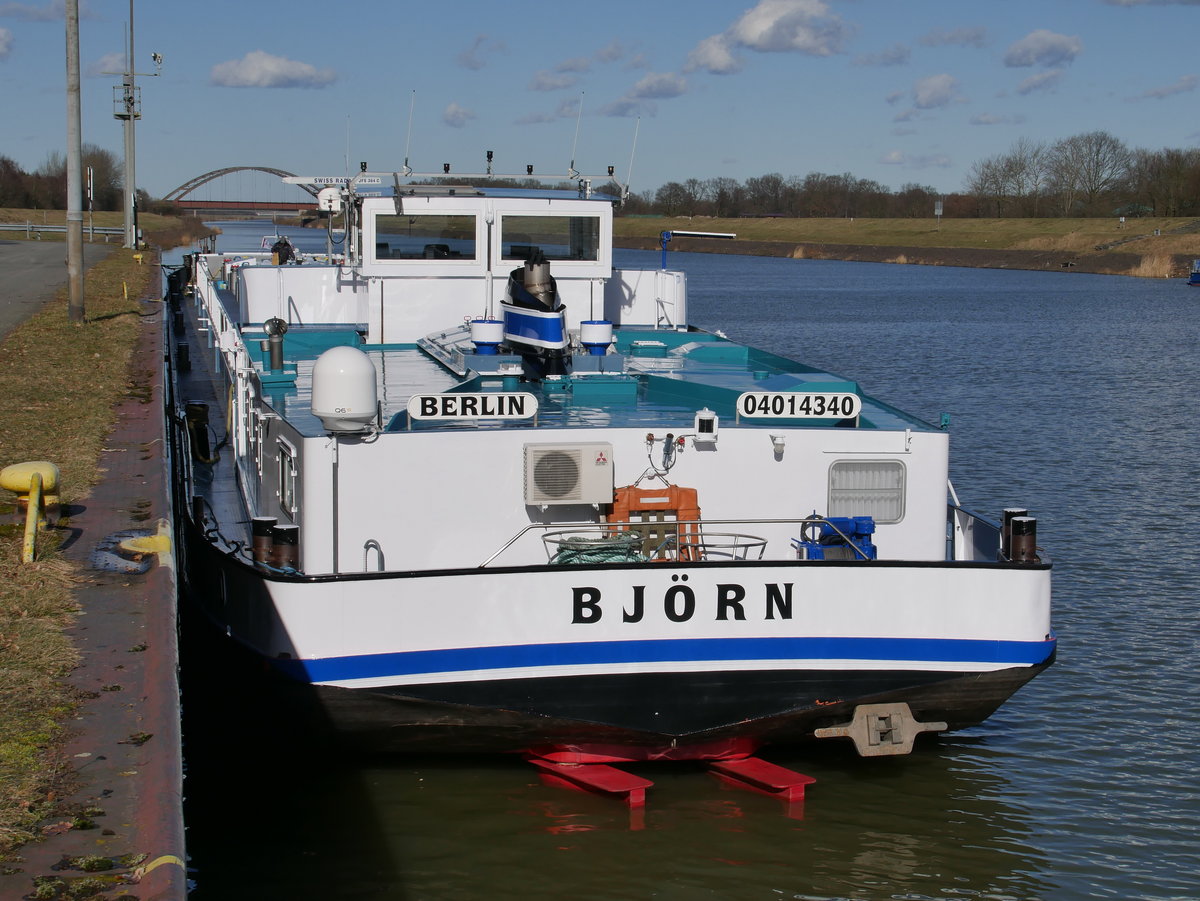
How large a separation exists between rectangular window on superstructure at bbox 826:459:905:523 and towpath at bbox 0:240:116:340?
66.6 feet

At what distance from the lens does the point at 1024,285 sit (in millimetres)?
77875

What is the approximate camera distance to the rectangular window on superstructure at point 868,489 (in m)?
10.1

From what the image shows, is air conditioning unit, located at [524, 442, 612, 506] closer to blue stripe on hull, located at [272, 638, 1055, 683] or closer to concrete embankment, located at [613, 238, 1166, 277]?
blue stripe on hull, located at [272, 638, 1055, 683]

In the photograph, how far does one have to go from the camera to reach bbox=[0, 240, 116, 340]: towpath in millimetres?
31578


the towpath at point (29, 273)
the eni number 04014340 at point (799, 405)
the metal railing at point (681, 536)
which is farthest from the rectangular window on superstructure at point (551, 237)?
the towpath at point (29, 273)

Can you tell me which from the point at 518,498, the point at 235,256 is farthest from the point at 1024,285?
the point at 518,498

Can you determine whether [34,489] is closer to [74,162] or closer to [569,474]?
[569,474]

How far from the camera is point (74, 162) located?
26250 millimetres

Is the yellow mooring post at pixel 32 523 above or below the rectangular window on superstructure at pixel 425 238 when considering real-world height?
below

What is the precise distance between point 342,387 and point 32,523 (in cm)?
271

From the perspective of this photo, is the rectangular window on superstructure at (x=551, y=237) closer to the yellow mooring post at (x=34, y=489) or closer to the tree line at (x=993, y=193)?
the yellow mooring post at (x=34, y=489)

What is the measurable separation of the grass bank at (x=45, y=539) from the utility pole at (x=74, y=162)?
2.25 ft

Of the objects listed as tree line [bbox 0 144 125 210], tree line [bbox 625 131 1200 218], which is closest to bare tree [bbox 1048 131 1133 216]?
tree line [bbox 625 131 1200 218]

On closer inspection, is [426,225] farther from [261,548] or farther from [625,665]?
[625,665]
